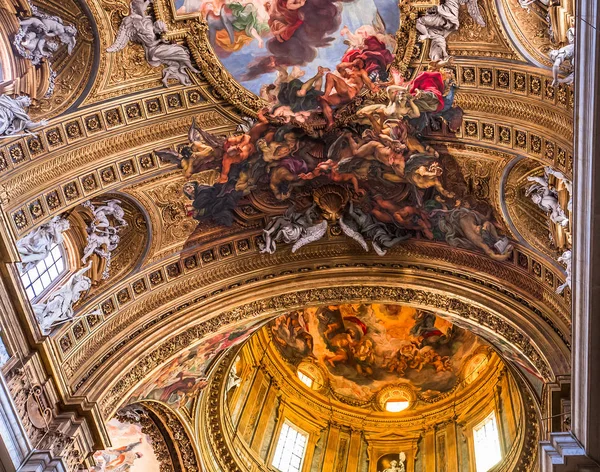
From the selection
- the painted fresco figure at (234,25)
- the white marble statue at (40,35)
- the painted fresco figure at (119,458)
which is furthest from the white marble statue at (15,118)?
the painted fresco figure at (119,458)

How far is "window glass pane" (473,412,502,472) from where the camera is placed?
62.5 ft

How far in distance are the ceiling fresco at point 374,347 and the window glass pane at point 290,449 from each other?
1.90 metres

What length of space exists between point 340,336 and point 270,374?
2380mm

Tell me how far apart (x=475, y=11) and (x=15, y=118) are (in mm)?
8041

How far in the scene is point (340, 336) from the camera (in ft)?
73.8

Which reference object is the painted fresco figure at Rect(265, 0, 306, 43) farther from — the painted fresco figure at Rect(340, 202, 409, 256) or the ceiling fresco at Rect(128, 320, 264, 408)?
the ceiling fresco at Rect(128, 320, 264, 408)

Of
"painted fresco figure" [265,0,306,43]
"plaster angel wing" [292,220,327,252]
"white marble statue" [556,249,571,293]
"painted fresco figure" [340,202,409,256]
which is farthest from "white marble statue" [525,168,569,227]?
"painted fresco figure" [265,0,306,43]

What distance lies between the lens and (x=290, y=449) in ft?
68.9

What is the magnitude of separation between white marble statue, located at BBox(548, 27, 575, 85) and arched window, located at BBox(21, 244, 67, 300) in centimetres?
912

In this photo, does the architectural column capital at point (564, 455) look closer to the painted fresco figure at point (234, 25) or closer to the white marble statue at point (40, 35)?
the painted fresco figure at point (234, 25)

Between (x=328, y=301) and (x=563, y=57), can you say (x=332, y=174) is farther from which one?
(x=563, y=57)

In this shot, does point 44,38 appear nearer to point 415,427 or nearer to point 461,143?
point 461,143

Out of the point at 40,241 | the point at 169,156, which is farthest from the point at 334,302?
the point at 40,241

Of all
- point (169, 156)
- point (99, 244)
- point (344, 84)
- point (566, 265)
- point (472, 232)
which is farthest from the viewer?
point (472, 232)
